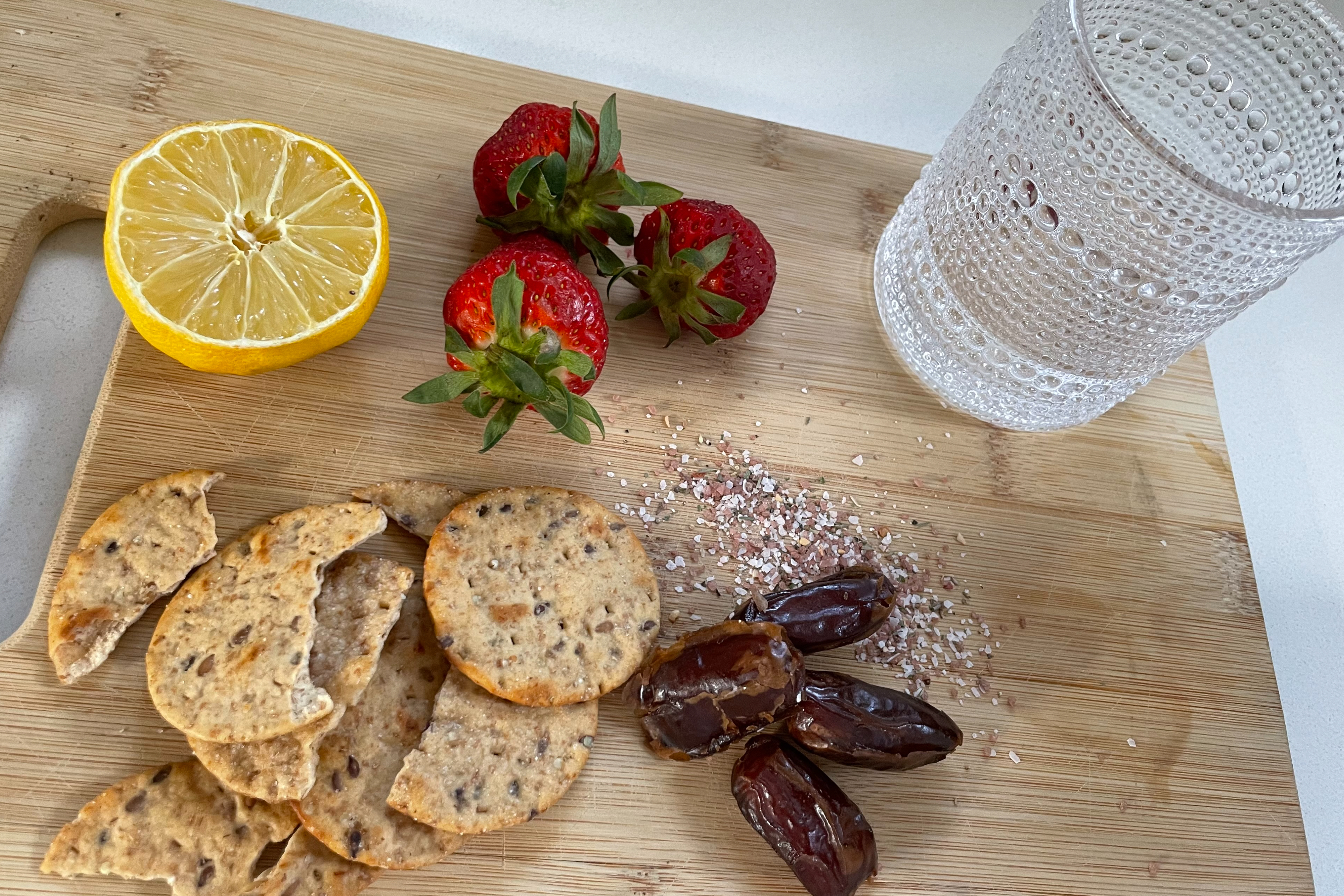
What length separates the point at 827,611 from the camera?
1.27 metres

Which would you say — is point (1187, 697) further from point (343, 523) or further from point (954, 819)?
point (343, 523)

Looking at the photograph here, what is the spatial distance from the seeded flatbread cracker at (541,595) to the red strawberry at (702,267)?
32cm

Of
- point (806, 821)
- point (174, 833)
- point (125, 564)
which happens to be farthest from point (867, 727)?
point (125, 564)

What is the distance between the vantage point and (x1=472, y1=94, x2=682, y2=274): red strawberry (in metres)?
1.29

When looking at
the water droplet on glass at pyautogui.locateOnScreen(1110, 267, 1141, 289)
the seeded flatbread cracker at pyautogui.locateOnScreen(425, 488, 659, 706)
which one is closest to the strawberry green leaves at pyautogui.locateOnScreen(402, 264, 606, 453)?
the seeded flatbread cracker at pyautogui.locateOnScreen(425, 488, 659, 706)

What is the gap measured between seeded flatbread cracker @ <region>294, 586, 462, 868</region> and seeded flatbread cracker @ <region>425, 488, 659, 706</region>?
0.07m

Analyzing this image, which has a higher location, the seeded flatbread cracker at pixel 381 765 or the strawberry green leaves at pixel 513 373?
the strawberry green leaves at pixel 513 373

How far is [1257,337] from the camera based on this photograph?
206 centimetres

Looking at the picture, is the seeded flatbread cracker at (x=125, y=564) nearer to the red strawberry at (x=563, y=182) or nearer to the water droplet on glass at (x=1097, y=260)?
the red strawberry at (x=563, y=182)

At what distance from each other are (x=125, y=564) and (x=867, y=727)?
3.14ft

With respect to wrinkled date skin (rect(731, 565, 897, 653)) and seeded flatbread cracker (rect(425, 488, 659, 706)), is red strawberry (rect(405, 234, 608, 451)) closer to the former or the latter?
seeded flatbread cracker (rect(425, 488, 659, 706))

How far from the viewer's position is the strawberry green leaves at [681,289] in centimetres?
133

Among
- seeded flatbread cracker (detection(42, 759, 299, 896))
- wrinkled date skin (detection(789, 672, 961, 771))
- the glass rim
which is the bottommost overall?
seeded flatbread cracker (detection(42, 759, 299, 896))

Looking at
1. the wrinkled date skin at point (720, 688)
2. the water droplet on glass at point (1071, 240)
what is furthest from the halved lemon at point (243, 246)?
the water droplet on glass at point (1071, 240)
